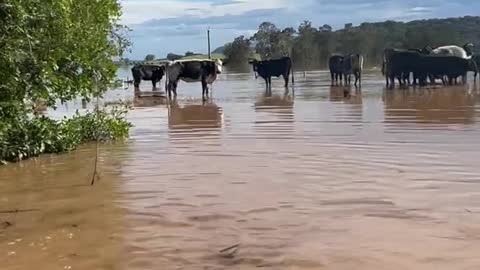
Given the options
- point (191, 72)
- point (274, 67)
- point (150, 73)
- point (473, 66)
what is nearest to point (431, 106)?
point (191, 72)

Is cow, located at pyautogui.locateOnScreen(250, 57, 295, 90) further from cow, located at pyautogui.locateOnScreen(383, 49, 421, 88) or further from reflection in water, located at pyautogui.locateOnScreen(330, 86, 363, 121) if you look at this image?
reflection in water, located at pyautogui.locateOnScreen(330, 86, 363, 121)

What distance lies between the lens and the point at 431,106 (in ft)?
66.5

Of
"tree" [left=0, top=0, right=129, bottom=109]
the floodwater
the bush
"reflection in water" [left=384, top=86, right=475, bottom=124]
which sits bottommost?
"reflection in water" [left=384, top=86, right=475, bottom=124]

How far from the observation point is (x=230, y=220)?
7.20 meters

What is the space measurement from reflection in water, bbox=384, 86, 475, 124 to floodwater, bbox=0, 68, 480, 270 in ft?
4.73

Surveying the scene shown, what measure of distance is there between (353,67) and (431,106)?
14.3m

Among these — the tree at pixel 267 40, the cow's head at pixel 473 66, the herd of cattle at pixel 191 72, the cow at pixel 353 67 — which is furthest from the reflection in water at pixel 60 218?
the tree at pixel 267 40

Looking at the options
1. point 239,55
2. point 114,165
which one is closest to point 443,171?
point 114,165

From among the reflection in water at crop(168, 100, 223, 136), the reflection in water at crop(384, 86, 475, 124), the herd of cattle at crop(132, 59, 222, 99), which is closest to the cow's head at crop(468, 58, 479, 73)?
the reflection in water at crop(384, 86, 475, 124)

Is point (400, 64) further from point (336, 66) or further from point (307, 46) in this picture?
point (307, 46)

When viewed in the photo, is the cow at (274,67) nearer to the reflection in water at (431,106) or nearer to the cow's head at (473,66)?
the cow's head at (473,66)

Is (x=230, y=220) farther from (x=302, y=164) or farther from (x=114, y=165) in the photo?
(x=114, y=165)

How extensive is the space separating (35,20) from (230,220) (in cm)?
346

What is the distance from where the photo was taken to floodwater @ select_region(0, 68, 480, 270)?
6.03 meters
